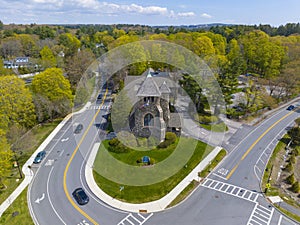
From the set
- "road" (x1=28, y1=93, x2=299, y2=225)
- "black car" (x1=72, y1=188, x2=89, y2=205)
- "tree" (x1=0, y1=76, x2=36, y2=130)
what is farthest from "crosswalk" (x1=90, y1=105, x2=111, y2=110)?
"black car" (x1=72, y1=188, x2=89, y2=205)

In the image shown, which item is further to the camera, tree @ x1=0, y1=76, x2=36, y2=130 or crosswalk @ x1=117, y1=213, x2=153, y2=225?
tree @ x1=0, y1=76, x2=36, y2=130

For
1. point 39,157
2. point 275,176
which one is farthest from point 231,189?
point 39,157

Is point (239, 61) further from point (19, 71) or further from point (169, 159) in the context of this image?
point (19, 71)

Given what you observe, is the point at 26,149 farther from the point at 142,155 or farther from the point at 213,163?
the point at 213,163

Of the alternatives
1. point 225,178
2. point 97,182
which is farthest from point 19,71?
point 225,178

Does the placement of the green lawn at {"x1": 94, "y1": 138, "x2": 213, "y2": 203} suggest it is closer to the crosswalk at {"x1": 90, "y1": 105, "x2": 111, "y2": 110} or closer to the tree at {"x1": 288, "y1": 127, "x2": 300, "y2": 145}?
the tree at {"x1": 288, "y1": 127, "x2": 300, "y2": 145}
